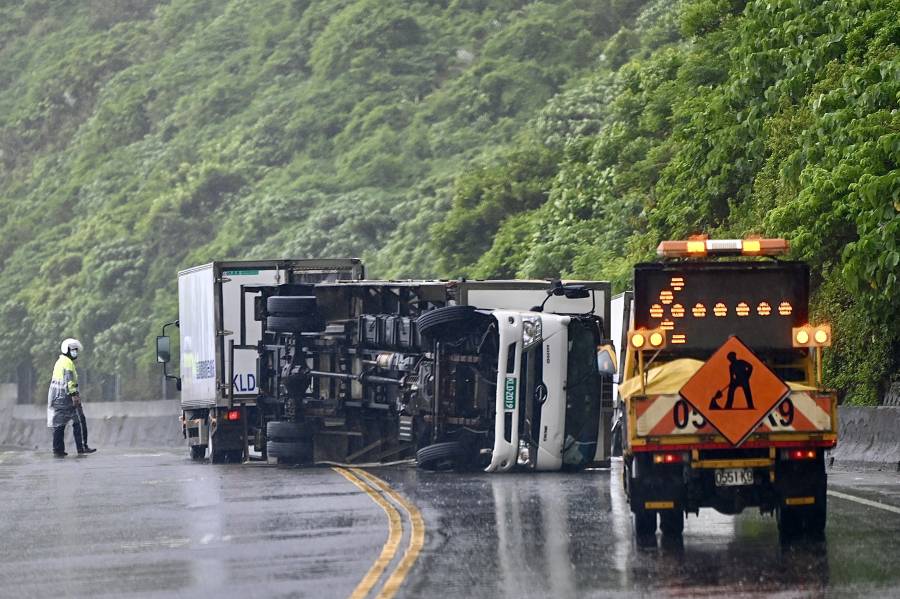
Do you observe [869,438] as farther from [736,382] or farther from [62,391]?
[62,391]

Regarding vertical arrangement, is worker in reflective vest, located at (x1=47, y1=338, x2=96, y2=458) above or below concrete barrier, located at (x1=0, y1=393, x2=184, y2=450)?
above

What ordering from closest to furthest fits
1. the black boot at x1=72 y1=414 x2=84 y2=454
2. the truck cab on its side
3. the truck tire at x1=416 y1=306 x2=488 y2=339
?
1. the truck cab on its side
2. the truck tire at x1=416 y1=306 x2=488 y2=339
3. the black boot at x1=72 y1=414 x2=84 y2=454

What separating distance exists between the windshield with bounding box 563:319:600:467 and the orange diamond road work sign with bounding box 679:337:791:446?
980 centimetres

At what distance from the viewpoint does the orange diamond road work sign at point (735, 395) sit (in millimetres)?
15055

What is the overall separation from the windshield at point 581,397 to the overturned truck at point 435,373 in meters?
0.01

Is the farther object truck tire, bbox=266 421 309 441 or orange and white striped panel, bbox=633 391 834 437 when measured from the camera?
truck tire, bbox=266 421 309 441

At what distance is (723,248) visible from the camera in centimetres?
1639

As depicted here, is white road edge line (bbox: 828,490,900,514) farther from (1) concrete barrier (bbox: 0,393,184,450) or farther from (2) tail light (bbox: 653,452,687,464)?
(1) concrete barrier (bbox: 0,393,184,450)

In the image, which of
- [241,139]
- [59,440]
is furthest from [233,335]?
[241,139]

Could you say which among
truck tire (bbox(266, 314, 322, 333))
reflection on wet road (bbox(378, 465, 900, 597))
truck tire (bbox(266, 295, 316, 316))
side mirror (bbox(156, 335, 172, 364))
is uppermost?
truck tire (bbox(266, 295, 316, 316))

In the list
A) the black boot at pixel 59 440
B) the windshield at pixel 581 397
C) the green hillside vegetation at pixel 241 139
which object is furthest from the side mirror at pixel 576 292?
the green hillside vegetation at pixel 241 139

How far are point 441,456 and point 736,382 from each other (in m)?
11.0

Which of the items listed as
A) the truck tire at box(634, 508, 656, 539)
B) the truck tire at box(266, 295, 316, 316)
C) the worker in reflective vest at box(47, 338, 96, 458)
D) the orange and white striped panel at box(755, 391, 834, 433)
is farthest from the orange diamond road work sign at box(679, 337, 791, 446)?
the worker in reflective vest at box(47, 338, 96, 458)

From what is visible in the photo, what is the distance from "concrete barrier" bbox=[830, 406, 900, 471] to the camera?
2419cm
